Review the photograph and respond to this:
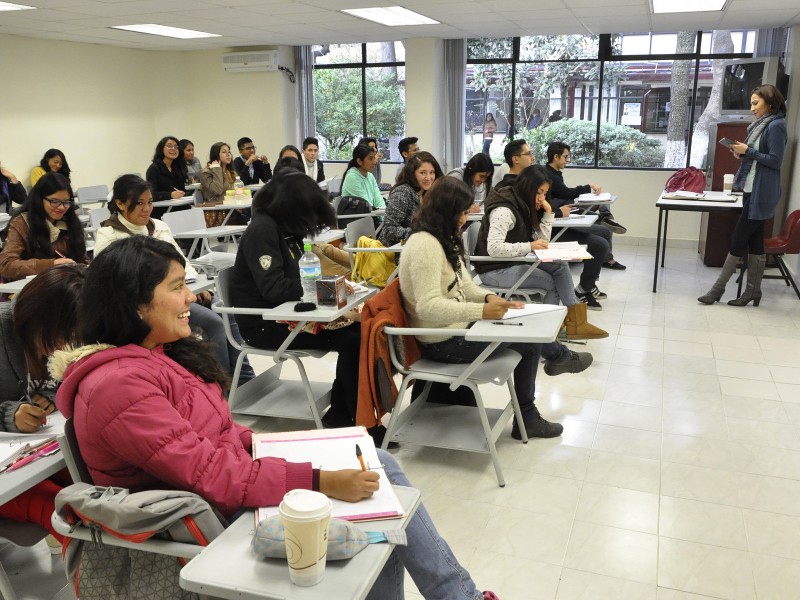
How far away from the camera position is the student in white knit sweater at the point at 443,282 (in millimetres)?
2799

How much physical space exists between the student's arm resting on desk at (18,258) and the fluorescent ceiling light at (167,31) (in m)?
4.31

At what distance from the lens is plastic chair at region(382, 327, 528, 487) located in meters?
2.80

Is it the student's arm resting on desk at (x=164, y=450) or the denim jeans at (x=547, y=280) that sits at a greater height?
the student's arm resting on desk at (x=164, y=450)

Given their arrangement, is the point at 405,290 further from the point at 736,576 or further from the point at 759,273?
the point at 759,273

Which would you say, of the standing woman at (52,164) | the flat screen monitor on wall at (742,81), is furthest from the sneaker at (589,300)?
the standing woman at (52,164)

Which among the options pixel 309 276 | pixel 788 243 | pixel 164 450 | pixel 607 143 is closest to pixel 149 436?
pixel 164 450

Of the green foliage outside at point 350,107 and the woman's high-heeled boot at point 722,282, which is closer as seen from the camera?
the woman's high-heeled boot at point 722,282

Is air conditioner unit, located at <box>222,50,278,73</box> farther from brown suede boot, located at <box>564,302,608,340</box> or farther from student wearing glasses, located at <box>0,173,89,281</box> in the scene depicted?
brown suede boot, located at <box>564,302,608,340</box>

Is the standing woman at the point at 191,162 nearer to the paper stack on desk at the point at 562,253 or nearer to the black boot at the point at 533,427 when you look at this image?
the paper stack on desk at the point at 562,253

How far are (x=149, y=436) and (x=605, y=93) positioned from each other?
8154 millimetres

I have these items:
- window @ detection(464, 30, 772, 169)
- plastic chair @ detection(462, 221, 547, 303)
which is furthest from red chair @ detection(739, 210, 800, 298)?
window @ detection(464, 30, 772, 169)

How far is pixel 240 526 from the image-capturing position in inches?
53.6

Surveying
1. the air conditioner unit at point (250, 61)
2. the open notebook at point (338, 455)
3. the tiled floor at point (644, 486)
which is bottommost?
the tiled floor at point (644, 486)

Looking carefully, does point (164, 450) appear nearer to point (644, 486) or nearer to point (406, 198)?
point (644, 486)
